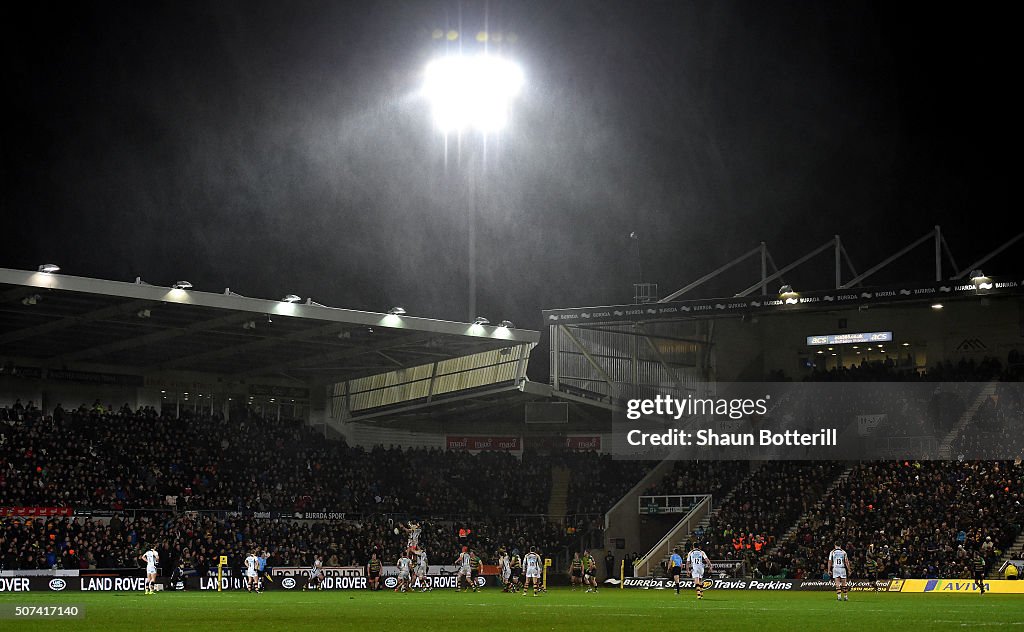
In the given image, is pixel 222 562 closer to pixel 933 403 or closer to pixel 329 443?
pixel 329 443

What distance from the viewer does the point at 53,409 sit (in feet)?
185

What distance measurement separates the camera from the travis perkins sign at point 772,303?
169ft

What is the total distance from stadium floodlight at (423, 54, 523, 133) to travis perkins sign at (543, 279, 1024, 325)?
1720 centimetres

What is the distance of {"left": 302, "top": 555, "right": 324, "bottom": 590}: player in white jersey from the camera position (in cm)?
5047

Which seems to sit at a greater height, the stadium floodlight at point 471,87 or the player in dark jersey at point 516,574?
the stadium floodlight at point 471,87

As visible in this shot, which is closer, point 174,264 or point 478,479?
point 174,264

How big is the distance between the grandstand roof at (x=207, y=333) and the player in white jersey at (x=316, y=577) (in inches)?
392

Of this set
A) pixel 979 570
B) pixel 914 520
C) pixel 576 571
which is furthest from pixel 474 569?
pixel 979 570

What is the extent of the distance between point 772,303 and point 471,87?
20.4 metres

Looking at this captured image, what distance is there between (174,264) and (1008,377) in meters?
38.8

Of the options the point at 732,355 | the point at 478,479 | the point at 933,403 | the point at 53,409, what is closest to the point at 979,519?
the point at 933,403

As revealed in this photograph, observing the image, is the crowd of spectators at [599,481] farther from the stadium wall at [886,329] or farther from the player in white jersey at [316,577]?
the player in white jersey at [316,577]

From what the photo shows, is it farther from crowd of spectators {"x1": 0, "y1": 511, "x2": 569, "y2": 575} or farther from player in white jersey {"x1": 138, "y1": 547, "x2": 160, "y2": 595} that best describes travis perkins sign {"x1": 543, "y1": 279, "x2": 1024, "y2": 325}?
player in white jersey {"x1": 138, "y1": 547, "x2": 160, "y2": 595}

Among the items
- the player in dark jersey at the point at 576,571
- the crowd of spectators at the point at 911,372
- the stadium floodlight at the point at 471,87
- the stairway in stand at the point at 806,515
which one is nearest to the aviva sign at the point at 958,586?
the stairway in stand at the point at 806,515
